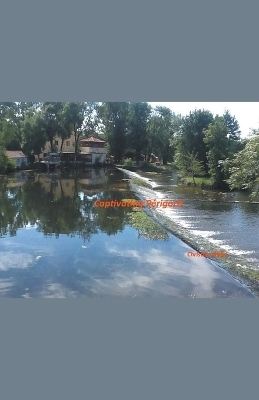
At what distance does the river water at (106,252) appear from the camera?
295 inches

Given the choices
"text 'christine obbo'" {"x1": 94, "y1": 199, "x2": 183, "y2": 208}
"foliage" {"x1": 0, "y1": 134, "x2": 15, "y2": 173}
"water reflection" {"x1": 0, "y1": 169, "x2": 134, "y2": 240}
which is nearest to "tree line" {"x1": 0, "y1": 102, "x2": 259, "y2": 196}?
"foliage" {"x1": 0, "y1": 134, "x2": 15, "y2": 173}

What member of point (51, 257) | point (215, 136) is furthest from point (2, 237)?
point (215, 136)

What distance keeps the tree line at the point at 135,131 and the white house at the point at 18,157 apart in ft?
2.95

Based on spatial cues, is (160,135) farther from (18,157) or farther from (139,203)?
(139,203)

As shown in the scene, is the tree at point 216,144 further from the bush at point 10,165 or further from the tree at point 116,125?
the tree at point 116,125

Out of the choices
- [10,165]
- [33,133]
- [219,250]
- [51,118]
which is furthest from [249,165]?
[51,118]

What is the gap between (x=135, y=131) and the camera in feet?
138

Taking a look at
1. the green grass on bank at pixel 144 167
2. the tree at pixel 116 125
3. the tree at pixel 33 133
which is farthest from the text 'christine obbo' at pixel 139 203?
the tree at pixel 116 125

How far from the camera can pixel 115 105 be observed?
41.8m

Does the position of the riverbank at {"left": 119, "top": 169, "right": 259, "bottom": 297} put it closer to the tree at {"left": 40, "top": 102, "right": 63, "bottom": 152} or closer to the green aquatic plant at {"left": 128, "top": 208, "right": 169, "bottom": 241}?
the green aquatic plant at {"left": 128, "top": 208, "right": 169, "bottom": 241}

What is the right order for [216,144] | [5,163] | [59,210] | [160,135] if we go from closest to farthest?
[59,210] < [216,144] < [5,163] < [160,135]

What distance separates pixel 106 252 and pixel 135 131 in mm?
33701

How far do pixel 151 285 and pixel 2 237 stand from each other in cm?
602

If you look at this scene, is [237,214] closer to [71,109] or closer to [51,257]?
[51,257]
